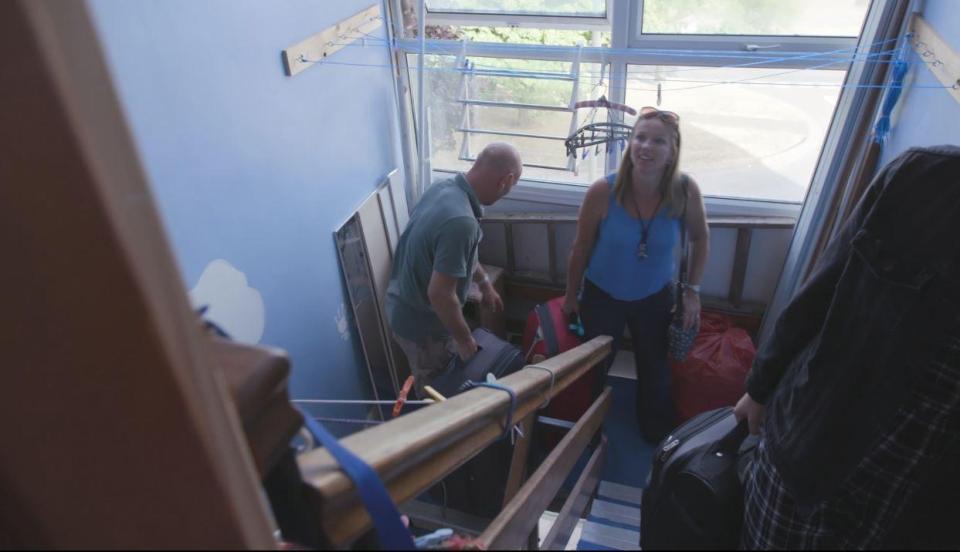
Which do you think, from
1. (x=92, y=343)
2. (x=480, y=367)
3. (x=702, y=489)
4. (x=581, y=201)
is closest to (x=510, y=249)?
(x=581, y=201)

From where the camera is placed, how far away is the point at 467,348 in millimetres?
2469

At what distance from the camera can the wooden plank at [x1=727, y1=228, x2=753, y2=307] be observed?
10.3 ft

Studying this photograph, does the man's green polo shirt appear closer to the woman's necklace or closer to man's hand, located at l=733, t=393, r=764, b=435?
the woman's necklace

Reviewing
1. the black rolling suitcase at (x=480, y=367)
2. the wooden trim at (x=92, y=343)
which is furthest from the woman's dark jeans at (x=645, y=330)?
the wooden trim at (x=92, y=343)

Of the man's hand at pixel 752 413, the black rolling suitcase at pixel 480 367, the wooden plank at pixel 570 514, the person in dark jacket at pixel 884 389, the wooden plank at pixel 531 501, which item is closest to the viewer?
the wooden plank at pixel 531 501

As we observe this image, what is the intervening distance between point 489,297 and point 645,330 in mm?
820

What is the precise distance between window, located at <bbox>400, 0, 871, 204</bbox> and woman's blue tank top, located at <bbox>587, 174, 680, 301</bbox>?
836 millimetres

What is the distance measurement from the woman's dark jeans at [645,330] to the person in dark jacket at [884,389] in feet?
5.50

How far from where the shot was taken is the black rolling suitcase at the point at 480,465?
211cm

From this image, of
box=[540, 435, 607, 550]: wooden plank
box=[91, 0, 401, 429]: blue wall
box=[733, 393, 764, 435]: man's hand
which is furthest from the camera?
box=[91, 0, 401, 429]: blue wall

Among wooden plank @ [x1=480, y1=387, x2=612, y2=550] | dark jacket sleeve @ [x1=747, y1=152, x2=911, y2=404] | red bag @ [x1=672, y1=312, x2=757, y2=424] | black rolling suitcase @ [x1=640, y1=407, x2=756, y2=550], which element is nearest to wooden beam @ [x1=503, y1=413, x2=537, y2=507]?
→ wooden plank @ [x1=480, y1=387, x2=612, y2=550]

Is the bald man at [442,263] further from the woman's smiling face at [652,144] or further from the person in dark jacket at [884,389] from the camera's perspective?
the person in dark jacket at [884,389]

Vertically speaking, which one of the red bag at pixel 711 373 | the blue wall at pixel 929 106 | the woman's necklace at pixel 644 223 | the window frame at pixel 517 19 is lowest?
the red bag at pixel 711 373

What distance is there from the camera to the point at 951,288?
2.73ft
